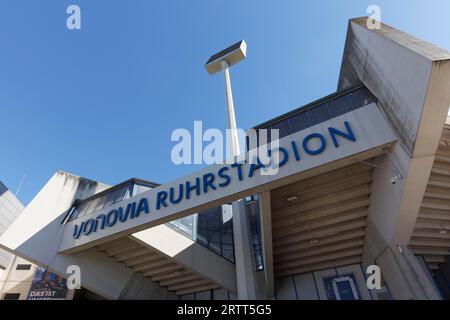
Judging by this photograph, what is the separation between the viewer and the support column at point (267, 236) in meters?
11.0

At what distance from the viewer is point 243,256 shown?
539 inches

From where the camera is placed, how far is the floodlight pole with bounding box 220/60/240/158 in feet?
58.0

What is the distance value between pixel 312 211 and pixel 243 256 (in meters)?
4.05

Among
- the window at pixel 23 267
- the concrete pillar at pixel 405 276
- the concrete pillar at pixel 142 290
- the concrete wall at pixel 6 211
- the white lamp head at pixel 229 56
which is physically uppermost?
the white lamp head at pixel 229 56

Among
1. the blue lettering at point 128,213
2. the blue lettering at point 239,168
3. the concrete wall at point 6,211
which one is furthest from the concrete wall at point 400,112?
the concrete wall at point 6,211

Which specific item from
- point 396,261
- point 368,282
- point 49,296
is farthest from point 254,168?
point 49,296

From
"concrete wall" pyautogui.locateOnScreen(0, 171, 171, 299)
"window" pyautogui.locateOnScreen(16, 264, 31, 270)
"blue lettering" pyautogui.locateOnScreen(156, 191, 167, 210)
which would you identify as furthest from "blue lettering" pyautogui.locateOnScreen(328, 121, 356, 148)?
"window" pyautogui.locateOnScreen(16, 264, 31, 270)

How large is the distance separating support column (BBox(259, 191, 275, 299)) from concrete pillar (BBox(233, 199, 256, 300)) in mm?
948

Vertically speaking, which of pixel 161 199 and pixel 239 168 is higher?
pixel 239 168

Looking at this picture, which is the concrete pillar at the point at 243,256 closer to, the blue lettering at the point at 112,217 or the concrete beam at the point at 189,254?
the concrete beam at the point at 189,254

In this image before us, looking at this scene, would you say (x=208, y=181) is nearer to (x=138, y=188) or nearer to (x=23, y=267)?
(x=138, y=188)

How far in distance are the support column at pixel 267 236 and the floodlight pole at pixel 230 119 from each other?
570 centimetres

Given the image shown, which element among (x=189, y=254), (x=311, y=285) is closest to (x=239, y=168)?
(x=189, y=254)

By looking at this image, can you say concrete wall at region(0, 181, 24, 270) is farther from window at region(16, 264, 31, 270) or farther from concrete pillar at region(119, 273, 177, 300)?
concrete pillar at region(119, 273, 177, 300)
